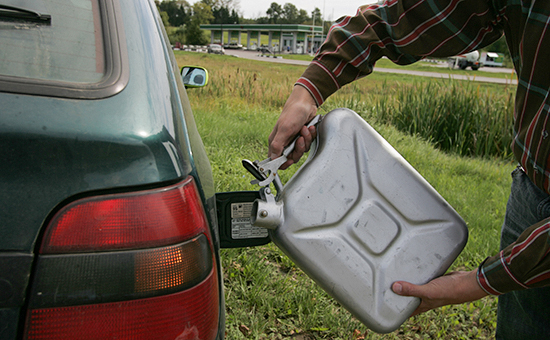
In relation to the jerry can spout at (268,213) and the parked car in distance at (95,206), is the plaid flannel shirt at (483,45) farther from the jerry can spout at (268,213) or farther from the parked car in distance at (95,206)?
the parked car in distance at (95,206)

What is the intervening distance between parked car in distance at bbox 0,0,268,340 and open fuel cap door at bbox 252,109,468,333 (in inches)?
16.3

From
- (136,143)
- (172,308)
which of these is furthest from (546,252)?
(136,143)

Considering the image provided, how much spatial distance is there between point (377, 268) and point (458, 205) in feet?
9.63

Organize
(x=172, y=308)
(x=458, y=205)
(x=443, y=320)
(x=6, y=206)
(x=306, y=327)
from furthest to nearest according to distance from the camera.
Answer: (x=458, y=205)
(x=443, y=320)
(x=306, y=327)
(x=172, y=308)
(x=6, y=206)

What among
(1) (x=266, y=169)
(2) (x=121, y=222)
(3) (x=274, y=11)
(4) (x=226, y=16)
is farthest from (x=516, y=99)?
(3) (x=274, y=11)

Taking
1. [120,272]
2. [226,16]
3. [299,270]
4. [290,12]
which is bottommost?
[299,270]

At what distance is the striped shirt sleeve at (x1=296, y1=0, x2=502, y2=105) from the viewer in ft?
4.89

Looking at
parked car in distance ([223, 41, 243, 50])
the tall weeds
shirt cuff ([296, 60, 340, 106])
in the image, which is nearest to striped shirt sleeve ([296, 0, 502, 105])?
shirt cuff ([296, 60, 340, 106])

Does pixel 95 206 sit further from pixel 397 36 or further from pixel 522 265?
pixel 397 36

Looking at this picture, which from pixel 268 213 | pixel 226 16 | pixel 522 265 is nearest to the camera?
pixel 522 265

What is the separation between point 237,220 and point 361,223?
464mm

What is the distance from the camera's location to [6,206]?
741 mm

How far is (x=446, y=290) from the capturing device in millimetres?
1292

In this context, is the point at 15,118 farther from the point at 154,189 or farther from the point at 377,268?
the point at 377,268
